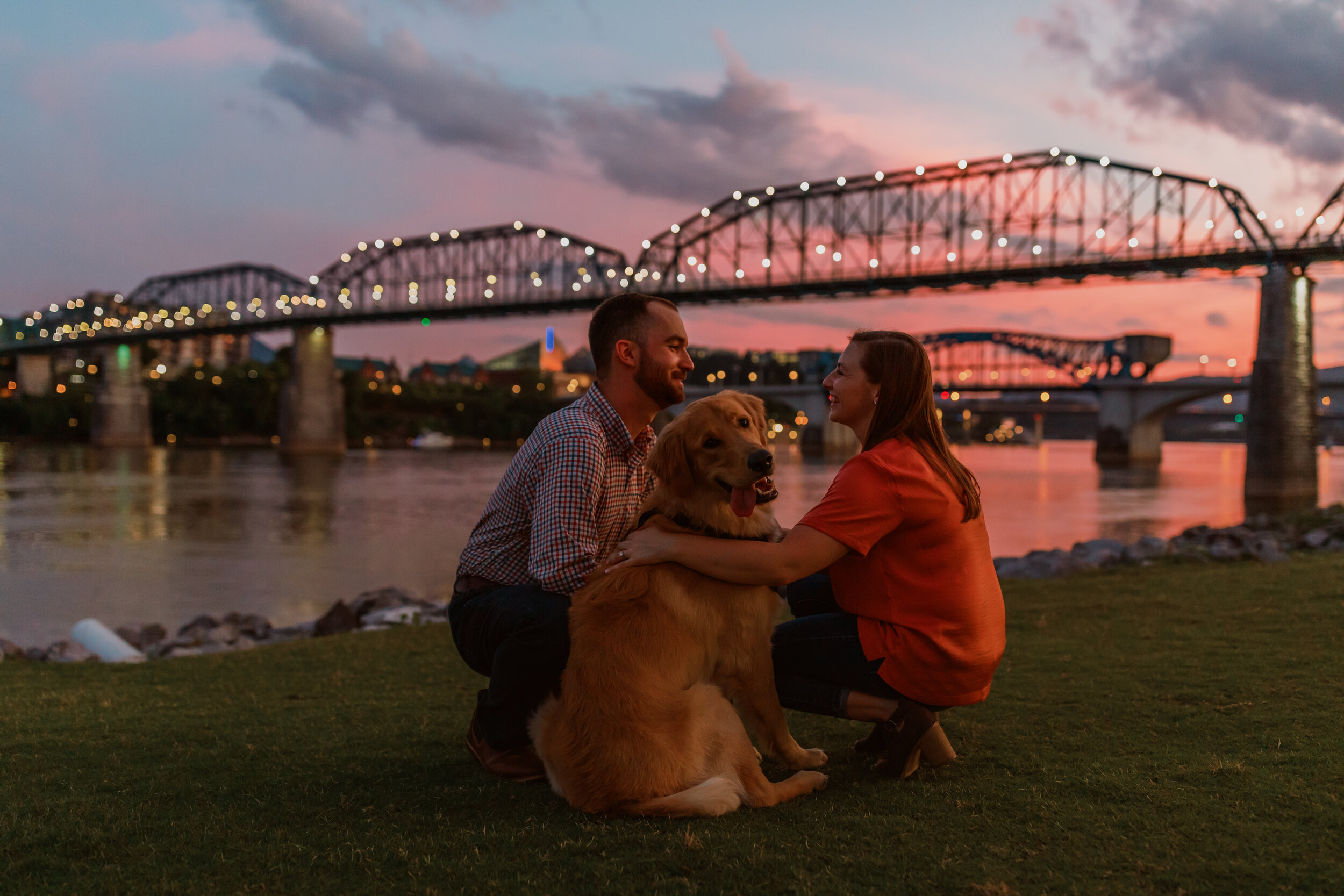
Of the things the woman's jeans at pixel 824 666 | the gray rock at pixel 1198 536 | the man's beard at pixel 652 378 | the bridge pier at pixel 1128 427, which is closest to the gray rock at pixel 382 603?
the man's beard at pixel 652 378

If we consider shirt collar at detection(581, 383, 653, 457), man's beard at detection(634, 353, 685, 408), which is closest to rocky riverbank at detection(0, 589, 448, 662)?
shirt collar at detection(581, 383, 653, 457)

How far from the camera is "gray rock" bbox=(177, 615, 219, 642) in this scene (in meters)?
10.4

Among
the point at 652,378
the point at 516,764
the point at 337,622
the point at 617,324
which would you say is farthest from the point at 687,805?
the point at 337,622

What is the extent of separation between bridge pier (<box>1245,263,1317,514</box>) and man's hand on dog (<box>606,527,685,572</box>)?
37717 mm

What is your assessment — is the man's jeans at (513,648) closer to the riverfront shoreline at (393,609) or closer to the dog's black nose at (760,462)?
the dog's black nose at (760,462)

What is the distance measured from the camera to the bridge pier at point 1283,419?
3531 centimetres

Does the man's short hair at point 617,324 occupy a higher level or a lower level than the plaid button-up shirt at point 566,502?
higher

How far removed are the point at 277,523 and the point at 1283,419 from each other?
36.0 metres

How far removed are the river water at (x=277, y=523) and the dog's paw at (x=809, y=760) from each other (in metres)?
12.1

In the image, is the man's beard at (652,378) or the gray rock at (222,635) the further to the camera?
the gray rock at (222,635)

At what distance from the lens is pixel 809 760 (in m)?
3.68

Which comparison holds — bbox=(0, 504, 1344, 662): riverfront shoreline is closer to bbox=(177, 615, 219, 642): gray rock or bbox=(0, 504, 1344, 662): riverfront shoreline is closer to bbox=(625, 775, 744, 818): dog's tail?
bbox=(177, 615, 219, 642): gray rock

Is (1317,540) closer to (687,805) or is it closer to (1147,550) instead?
(1147,550)

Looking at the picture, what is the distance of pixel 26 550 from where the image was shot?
22062 mm
